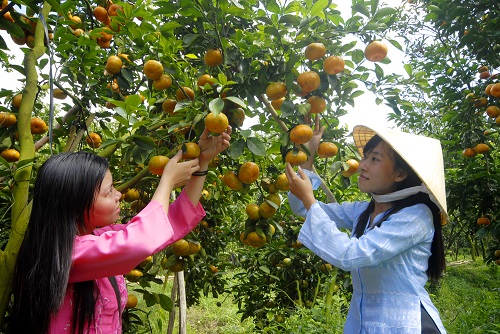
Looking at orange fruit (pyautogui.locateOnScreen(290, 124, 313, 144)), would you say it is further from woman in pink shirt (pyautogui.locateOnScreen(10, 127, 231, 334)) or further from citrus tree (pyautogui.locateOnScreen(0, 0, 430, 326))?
woman in pink shirt (pyautogui.locateOnScreen(10, 127, 231, 334))

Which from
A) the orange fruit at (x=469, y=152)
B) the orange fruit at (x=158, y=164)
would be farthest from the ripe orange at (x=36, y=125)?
the orange fruit at (x=469, y=152)

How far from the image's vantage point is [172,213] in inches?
58.4

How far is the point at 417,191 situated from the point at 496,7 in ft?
6.47

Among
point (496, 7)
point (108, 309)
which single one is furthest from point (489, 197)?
point (108, 309)

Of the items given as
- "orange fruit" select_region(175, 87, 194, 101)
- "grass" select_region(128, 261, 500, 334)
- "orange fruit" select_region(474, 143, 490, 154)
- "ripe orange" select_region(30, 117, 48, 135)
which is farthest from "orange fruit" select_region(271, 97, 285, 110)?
"orange fruit" select_region(474, 143, 490, 154)

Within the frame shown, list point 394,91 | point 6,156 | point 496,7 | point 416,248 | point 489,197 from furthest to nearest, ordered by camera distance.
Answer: point 489,197 < point 496,7 < point 6,156 < point 394,91 < point 416,248

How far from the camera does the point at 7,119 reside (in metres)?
1.68

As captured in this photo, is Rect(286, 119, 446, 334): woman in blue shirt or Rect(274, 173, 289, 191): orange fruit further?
Rect(274, 173, 289, 191): orange fruit

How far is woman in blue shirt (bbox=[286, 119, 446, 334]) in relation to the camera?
47.4 inches

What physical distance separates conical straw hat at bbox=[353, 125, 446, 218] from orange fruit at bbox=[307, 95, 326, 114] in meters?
0.18

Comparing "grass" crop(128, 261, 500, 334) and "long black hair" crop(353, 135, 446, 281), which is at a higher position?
"long black hair" crop(353, 135, 446, 281)

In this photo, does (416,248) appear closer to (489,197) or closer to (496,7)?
(496,7)

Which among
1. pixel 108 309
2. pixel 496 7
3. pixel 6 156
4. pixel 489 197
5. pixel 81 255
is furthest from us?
pixel 489 197

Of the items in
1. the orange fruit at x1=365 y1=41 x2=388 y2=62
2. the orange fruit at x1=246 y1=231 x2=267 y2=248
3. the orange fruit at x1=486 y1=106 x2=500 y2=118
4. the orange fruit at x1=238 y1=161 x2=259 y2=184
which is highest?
the orange fruit at x1=486 y1=106 x2=500 y2=118
